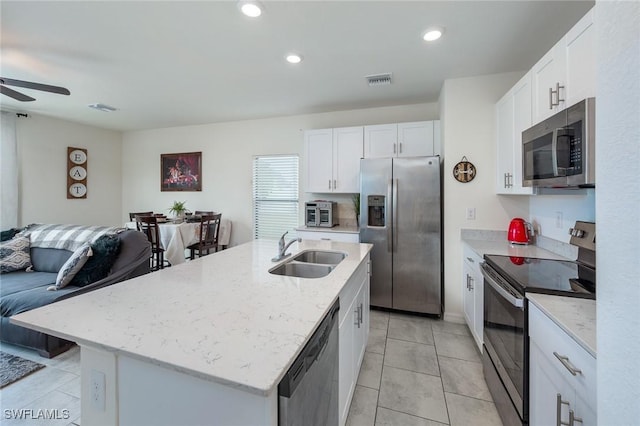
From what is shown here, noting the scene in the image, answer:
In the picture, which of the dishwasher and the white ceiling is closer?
the dishwasher

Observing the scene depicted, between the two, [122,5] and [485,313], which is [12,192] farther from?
[485,313]

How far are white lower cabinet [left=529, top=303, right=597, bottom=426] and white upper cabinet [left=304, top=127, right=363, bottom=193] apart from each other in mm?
2696

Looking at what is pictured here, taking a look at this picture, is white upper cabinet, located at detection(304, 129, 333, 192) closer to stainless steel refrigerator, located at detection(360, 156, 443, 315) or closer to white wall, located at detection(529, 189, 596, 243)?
stainless steel refrigerator, located at detection(360, 156, 443, 315)

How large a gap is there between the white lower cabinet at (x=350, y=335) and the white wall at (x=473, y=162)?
1.48m

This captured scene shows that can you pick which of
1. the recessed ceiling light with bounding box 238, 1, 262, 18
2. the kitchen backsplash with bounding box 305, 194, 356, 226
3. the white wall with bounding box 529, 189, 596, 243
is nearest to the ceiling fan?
the recessed ceiling light with bounding box 238, 1, 262, 18

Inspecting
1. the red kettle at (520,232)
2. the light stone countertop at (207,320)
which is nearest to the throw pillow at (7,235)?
the light stone countertop at (207,320)

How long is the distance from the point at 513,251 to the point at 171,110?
4811mm

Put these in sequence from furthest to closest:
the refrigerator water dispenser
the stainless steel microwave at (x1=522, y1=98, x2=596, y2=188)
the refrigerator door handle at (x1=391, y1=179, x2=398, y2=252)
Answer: the refrigerator water dispenser < the refrigerator door handle at (x1=391, y1=179, x2=398, y2=252) < the stainless steel microwave at (x1=522, y1=98, x2=596, y2=188)

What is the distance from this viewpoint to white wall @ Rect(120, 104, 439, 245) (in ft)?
13.7

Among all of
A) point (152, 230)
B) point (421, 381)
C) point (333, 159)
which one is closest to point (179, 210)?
point (152, 230)

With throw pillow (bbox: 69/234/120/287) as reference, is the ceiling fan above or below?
above

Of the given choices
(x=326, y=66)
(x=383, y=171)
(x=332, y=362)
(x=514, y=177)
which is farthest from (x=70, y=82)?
(x=514, y=177)

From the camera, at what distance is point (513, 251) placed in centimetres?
228

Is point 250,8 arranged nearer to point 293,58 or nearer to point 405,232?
point 293,58
